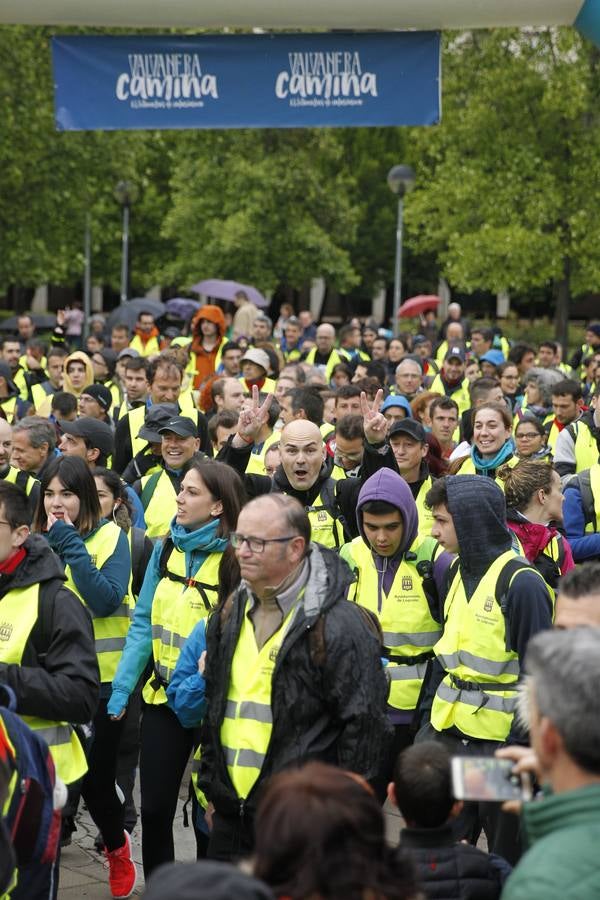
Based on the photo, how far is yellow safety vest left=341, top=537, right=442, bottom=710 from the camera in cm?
660

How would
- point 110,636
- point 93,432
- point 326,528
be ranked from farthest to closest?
point 93,432 < point 326,528 < point 110,636

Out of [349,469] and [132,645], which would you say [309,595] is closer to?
[132,645]

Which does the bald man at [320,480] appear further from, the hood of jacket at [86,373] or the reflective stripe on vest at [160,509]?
the hood of jacket at [86,373]

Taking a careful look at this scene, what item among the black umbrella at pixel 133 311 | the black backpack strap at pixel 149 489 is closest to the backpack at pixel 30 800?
the black backpack strap at pixel 149 489

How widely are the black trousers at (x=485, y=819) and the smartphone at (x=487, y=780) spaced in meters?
2.07

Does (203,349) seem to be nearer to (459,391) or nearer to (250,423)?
(459,391)

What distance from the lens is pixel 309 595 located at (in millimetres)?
4879

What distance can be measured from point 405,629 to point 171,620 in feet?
3.66

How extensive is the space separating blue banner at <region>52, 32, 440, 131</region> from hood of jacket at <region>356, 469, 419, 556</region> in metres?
5.45

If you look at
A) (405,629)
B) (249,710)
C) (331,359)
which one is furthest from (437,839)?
(331,359)

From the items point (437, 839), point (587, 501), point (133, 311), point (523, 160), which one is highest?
point (523, 160)

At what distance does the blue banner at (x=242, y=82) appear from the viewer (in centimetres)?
1124

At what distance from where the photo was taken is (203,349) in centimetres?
1611

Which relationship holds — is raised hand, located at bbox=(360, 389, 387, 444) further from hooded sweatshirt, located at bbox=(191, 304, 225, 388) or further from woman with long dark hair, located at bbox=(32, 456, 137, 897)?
hooded sweatshirt, located at bbox=(191, 304, 225, 388)
